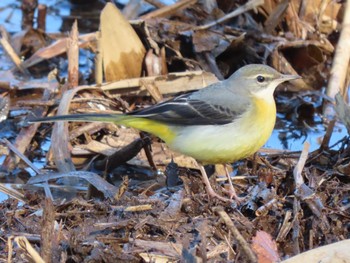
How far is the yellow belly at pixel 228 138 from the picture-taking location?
678 cm

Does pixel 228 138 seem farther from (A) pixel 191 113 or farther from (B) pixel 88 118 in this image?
(B) pixel 88 118

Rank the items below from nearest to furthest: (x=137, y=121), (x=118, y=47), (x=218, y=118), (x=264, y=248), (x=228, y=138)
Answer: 1. (x=264, y=248)
2. (x=228, y=138)
3. (x=218, y=118)
4. (x=137, y=121)
5. (x=118, y=47)

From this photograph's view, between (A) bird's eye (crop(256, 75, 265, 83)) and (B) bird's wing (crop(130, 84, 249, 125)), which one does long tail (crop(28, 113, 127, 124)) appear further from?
(A) bird's eye (crop(256, 75, 265, 83))

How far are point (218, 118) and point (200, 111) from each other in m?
0.18

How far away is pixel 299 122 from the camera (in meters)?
9.53

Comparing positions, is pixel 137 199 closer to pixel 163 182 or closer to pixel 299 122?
pixel 163 182

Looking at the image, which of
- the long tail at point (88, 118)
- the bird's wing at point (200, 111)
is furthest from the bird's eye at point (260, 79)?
the long tail at point (88, 118)

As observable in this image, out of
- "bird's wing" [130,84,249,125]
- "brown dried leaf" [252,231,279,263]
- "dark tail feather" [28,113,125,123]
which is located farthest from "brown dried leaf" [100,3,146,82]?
"brown dried leaf" [252,231,279,263]

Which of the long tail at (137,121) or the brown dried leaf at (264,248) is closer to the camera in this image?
the brown dried leaf at (264,248)

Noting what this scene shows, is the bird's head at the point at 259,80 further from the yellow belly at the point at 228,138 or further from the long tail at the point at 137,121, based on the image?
A: the long tail at the point at 137,121

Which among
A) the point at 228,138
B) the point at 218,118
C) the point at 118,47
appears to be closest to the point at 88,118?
the point at 218,118

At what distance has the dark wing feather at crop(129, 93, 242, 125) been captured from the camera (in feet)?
23.0

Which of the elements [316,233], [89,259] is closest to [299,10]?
[316,233]

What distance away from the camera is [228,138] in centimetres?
682
